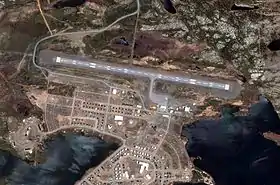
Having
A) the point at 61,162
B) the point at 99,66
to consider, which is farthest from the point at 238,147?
the point at 61,162

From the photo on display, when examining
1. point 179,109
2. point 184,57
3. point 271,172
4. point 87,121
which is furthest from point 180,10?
point 271,172

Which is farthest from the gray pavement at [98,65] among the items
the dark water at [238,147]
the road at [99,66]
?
the dark water at [238,147]

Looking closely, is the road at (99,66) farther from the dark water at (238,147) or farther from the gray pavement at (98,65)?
the dark water at (238,147)

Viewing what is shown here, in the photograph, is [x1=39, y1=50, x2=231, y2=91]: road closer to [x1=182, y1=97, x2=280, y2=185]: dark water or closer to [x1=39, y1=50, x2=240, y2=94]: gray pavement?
[x1=39, y1=50, x2=240, y2=94]: gray pavement

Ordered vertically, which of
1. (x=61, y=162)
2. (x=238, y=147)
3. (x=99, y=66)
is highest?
(x=99, y=66)

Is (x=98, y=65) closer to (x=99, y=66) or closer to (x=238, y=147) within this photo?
(x=99, y=66)

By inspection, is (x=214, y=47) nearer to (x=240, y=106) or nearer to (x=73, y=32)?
(x=240, y=106)
